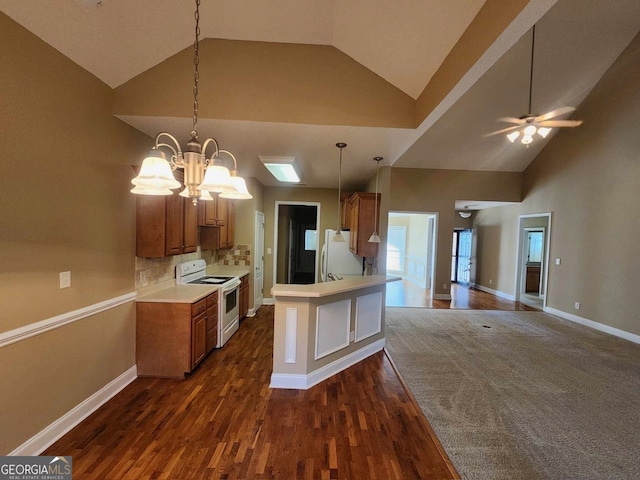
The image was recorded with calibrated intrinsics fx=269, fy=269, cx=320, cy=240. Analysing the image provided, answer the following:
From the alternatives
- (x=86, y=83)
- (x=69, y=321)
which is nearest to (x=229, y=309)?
(x=69, y=321)

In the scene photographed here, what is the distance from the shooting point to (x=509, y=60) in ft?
11.8

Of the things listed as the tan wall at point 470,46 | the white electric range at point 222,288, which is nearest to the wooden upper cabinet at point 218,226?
the white electric range at point 222,288

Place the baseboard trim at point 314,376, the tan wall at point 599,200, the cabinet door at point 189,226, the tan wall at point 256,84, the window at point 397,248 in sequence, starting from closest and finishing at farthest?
the tan wall at point 256,84, the baseboard trim at point 314,376, the cabinet door at point 189,226, the tan wall at point 599,200, the window at point 397,248

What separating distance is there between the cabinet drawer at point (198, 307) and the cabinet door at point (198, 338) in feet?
0.18

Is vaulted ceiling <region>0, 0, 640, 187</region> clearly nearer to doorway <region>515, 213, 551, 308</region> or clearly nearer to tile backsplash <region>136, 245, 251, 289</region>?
tile backsplash <region>136, 245, 251, 289</region>

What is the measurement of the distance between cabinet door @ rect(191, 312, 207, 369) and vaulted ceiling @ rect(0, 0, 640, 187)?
205cm

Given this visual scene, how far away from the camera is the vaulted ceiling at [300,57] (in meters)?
1.76

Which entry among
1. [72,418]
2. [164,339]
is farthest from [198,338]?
[72,418]

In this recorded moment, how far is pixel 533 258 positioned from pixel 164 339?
30.8 feet

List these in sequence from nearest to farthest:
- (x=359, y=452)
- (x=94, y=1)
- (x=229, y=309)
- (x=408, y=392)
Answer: (x=94, y=1) < (x=359, y=452) < (x=408, y=392) < (x=229, y=309)

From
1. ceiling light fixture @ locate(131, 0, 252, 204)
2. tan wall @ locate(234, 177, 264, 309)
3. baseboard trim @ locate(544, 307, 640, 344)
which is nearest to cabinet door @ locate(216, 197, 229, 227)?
tan wall @ locate(234, 177, 264, 309)

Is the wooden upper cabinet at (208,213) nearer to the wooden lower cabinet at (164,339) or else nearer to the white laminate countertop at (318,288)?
the wooden lower cabinet at (164,339)

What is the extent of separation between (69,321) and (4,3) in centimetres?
206

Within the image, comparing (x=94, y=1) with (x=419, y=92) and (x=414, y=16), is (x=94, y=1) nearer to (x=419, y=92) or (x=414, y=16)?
(x=414, y=16)
